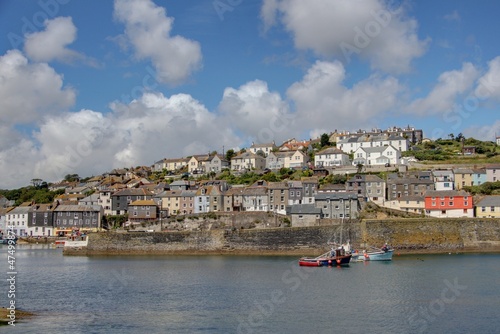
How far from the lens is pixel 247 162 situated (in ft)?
299

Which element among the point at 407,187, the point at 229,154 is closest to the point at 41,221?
the point at 229,154

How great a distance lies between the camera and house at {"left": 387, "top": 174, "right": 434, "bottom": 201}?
6425 cm

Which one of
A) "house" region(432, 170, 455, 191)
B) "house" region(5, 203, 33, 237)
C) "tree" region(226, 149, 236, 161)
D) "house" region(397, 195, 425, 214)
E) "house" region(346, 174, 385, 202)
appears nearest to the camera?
"house" region(397, 195, 425, 214)

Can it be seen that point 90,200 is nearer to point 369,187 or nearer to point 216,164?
point 216,164

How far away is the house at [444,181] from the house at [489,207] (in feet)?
22.4

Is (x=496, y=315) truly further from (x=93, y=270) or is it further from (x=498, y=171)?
(x=498, y=171)

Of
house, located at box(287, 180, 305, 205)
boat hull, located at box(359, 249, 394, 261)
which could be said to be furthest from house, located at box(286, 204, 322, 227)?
boat hull, located at box(359, 249, 394, 261)

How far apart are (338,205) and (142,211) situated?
25.8 metres

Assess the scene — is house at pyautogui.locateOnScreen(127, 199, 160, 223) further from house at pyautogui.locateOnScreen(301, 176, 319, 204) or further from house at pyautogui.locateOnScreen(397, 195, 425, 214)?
house at pyautogui.locateOnScreen(397, 195, 425, 214)

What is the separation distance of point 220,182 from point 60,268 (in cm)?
3004

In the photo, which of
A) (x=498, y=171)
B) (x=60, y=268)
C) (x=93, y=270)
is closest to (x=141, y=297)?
(x=93, y=270)

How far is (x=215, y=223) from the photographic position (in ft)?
202

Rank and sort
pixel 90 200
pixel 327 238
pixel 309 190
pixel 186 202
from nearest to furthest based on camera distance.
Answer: pixel 327 238, pixel 309 190, pixel 186 202, pixel 90 200

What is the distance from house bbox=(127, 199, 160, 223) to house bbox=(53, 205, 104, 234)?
8.57m
